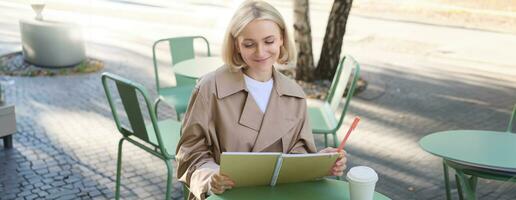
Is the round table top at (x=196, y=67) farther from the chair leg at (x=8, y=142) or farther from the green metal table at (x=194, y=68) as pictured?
the chair leg at (x=8, y=142)

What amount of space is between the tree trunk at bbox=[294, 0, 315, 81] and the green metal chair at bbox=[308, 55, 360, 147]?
2.81 meters

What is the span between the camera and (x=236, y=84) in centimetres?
207

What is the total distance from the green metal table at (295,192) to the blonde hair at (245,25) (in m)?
0.50

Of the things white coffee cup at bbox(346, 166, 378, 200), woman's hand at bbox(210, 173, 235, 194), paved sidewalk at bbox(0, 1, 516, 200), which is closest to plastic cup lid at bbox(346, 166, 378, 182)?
white coffee cup at bbox(346, 166, 378, 200)

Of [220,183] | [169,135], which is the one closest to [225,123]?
[220,183]

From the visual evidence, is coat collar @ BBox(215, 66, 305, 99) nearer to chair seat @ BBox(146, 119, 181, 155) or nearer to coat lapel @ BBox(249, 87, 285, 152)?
coat lapel @ BBox(249, 87, 285, 152)

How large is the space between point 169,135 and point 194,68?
1.08 meters

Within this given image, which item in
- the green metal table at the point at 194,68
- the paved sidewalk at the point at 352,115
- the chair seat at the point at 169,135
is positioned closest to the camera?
the chair seat at the point at 169,135

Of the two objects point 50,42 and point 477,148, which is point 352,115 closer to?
point 477,148

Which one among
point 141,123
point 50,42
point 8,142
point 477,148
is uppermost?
point 477,148

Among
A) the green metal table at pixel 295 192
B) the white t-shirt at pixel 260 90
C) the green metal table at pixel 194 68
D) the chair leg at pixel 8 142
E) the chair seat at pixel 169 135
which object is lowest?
the chair leg at pixel 8 142

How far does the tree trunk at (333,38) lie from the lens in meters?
6.87

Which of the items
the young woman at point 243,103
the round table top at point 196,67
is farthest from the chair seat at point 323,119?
the young woman at point 243,103

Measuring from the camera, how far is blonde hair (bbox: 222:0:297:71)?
Answer: 1.96 m
